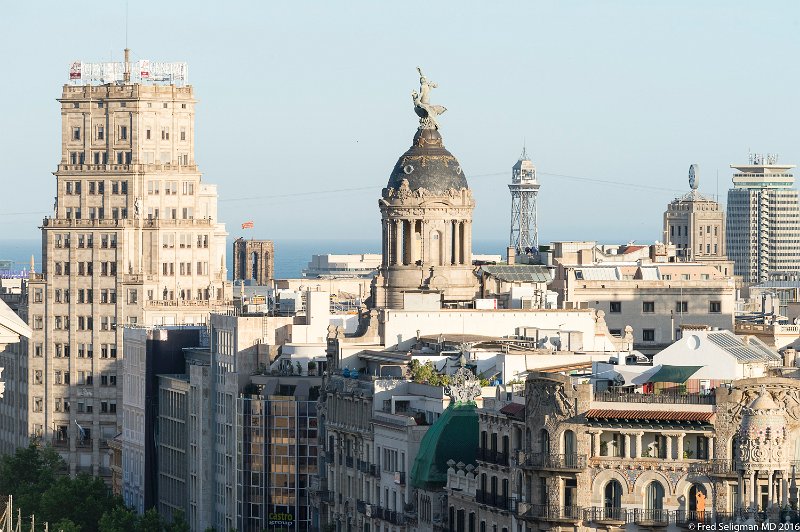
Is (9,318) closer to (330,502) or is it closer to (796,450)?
(796,450)

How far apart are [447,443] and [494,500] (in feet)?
31.4

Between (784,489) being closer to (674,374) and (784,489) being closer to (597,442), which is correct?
(597,442)


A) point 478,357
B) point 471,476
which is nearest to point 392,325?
point 478,357

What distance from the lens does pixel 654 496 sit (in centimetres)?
13975

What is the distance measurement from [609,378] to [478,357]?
80.2ft

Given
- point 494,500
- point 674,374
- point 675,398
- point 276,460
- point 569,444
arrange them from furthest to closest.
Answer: point 276,460 < point 494,500 < point 674,374 < point 569,444 < point 675,398

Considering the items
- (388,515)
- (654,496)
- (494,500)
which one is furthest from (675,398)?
(388,515)

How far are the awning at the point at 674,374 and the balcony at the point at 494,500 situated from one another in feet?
27.0

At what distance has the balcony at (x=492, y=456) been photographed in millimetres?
148375

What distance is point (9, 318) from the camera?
9262 cm

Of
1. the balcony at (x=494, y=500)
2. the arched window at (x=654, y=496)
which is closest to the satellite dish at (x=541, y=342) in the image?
the balcony at (x=494, y=500)

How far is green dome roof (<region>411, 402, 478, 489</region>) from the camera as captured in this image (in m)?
157

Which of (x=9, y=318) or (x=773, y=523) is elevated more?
(x=9, y=318)

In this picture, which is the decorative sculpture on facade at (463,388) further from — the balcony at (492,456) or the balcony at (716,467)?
the balcony at (716,467)
